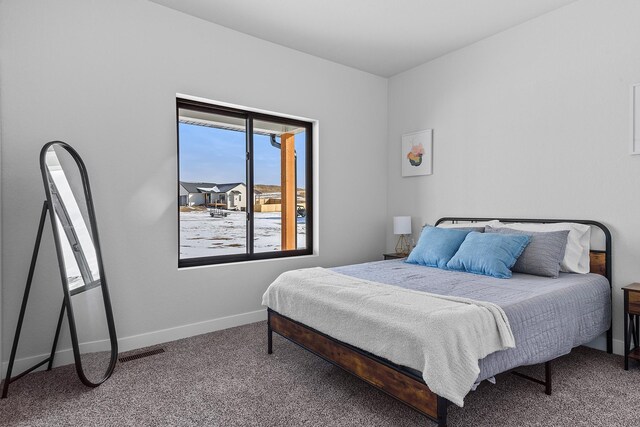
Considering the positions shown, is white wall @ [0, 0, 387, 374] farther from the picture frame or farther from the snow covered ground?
the picture frame

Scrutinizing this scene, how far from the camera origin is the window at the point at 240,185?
3660 millimetres

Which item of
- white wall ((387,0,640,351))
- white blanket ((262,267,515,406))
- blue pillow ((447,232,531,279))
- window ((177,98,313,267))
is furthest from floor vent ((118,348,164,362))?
white wall ((387,0,640,351))

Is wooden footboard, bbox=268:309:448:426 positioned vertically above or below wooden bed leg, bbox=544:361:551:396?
above

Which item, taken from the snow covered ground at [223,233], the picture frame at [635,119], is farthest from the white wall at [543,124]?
the snow covered ground at [223,233]

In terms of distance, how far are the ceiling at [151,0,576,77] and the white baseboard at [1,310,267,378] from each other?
9.23 ft

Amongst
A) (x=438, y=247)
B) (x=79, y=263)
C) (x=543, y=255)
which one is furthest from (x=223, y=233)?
(x=543, y=255)

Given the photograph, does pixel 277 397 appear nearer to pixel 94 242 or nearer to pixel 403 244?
pixel 94 242

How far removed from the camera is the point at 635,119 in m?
2.86

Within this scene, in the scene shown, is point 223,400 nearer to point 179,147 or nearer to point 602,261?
point 179,147

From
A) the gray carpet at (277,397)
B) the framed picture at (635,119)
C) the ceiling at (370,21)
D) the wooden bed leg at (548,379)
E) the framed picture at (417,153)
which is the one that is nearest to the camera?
the gray carpet at (277,397)

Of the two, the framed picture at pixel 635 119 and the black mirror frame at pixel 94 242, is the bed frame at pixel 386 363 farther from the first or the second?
the black mirror frame at pixel 94 242

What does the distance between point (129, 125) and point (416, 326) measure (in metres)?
2.72

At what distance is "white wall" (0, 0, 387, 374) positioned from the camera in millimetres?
2650

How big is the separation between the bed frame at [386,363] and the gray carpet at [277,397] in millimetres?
184
